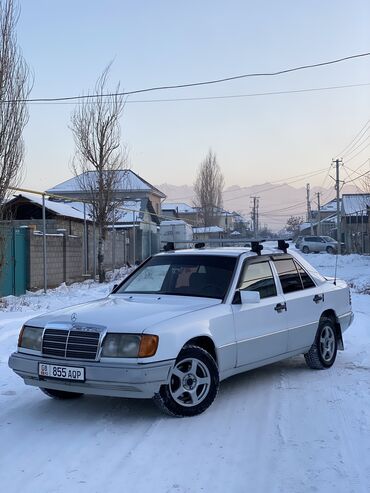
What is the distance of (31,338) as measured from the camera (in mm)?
5531

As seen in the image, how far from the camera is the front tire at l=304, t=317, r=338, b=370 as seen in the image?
7.16m

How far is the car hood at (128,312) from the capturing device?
202 inches

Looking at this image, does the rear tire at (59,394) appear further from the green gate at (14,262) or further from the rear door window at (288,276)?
the green gate at (14,262)

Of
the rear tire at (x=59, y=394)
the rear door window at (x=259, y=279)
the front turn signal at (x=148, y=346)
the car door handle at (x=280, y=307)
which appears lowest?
the rear tire at (x=59, y=394)

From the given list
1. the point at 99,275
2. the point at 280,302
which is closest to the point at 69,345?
the point at 280,302

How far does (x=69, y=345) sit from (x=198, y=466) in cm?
168

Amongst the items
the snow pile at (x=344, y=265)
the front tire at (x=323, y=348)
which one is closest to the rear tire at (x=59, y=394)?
the front tire at (x=323, y=348)

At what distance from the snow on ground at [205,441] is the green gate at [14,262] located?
318 inches

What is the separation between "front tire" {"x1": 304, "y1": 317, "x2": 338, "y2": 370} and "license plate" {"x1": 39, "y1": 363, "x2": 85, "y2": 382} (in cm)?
319

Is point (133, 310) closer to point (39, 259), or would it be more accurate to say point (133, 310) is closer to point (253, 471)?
point (253, 471)

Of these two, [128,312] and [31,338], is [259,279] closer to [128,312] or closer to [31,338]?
[128,312]

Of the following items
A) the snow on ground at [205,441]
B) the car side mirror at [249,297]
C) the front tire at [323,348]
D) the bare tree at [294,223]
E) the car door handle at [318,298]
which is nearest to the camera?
the snow on ground at [205,441]

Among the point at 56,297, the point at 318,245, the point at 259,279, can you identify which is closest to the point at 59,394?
the point at 259,279

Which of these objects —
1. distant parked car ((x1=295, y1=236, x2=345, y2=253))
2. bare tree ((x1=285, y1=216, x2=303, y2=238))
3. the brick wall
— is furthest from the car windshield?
bare tree ((x1=285, y1=216, x2=303, y2=238))
